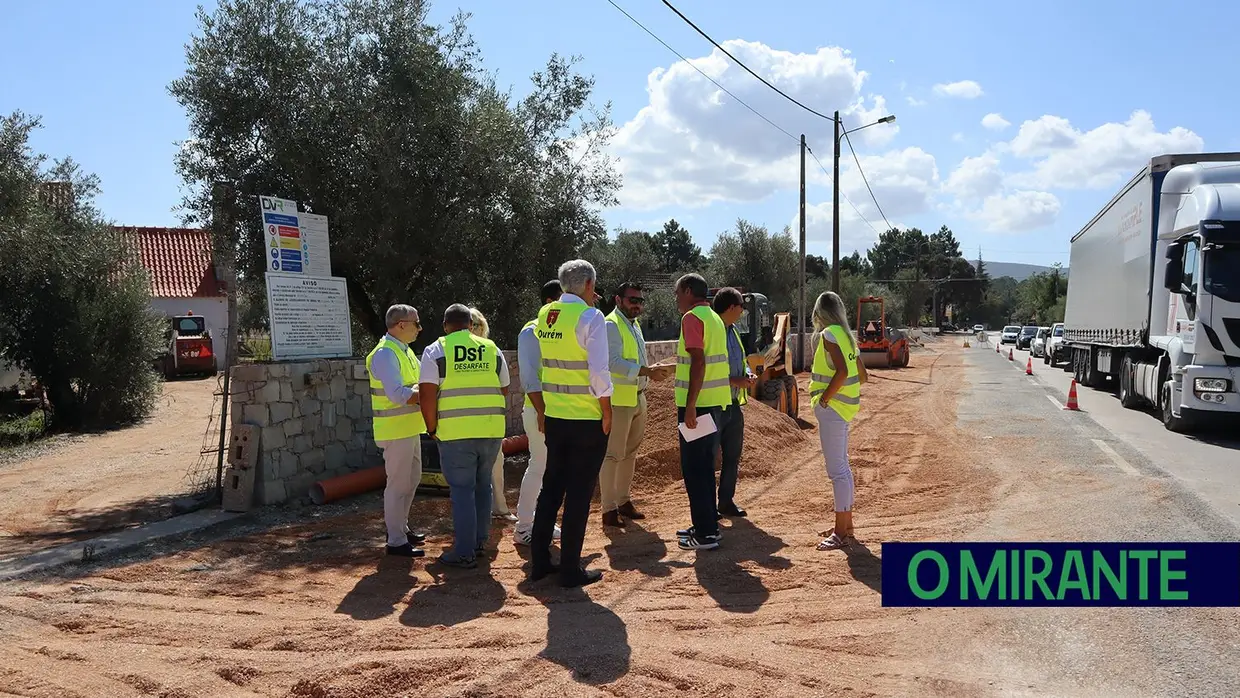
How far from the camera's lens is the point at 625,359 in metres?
6.52

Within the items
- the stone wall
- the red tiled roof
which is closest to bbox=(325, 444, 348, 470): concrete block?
the stone wall

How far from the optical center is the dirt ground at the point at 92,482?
27.0ft

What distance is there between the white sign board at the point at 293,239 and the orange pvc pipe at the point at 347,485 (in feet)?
6.74

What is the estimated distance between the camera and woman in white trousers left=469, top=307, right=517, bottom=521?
6449 millimetres

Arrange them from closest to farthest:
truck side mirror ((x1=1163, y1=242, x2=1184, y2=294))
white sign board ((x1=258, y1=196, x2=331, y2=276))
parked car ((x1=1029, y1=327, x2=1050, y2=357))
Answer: white sign board ((x1=258, y1=196, x2=331, y2=276)), truck side mirror ((x1=1163, y1=242, x2=1184, y2=294)), parked car ((x1=1029, y1=327, x2=1050, y2=357))

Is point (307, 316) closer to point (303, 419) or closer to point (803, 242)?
point (303, 419)

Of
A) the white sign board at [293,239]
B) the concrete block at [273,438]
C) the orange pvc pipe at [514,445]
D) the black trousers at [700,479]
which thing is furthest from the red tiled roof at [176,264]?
the black trousers at [700,479]

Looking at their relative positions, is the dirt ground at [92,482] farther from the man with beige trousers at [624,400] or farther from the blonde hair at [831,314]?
the blonde hair at [831,314]

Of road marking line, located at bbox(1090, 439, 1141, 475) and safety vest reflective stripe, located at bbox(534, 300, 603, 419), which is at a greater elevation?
safety vest reflective stripe, located at bbox(534, 300, 603, 419)

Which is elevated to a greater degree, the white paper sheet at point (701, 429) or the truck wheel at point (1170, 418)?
the white paper sheet at point (701, 429)

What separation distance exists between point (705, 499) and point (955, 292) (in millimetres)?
113805

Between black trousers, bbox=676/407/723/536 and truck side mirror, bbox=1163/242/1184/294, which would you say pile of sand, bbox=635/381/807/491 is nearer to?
black trousers, bbox=676/407/723/536

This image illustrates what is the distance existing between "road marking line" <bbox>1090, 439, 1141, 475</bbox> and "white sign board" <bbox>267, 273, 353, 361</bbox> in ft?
27.2

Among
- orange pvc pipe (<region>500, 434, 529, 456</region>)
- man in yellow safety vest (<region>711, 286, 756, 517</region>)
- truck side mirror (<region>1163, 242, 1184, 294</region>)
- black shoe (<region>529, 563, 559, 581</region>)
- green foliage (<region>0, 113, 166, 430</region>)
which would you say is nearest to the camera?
black shoe (<region>529, 563, 559, 581</region>)
